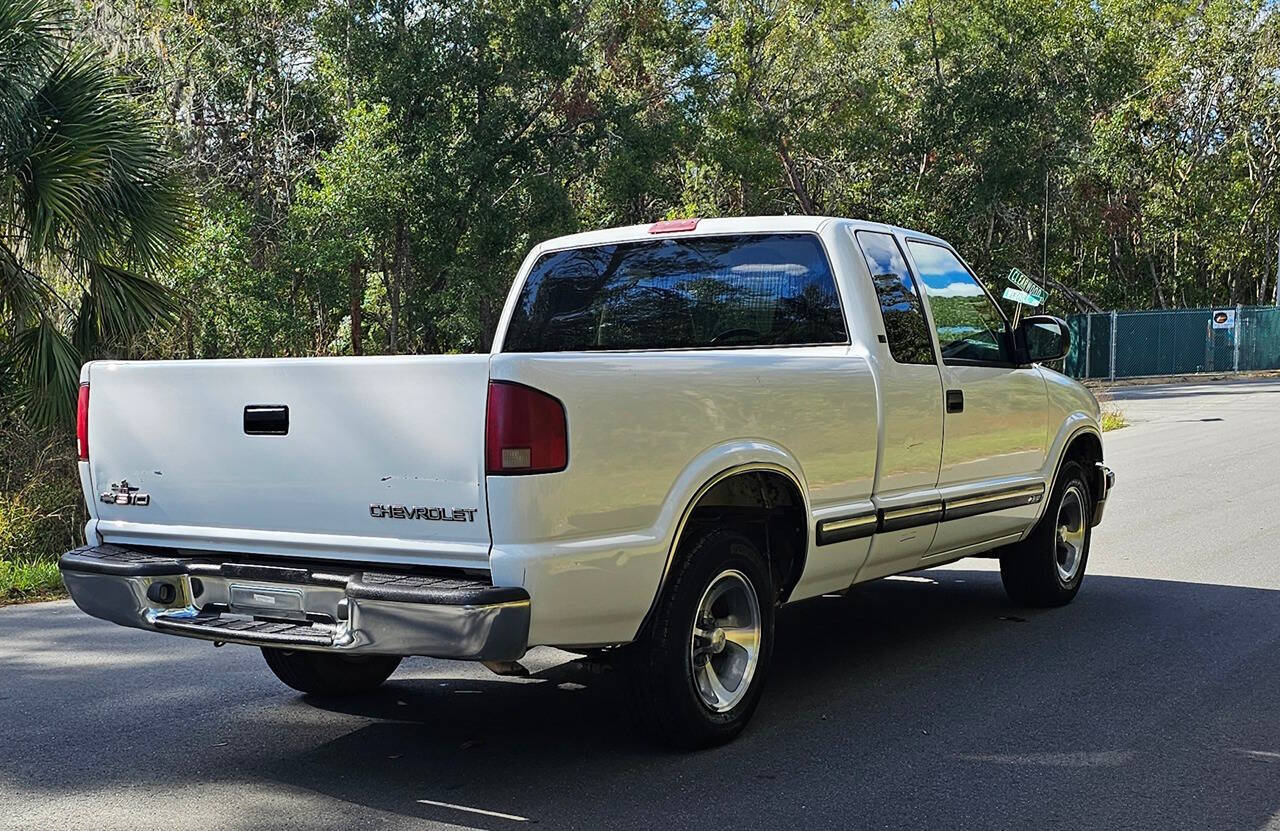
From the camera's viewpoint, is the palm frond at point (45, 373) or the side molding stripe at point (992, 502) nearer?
the side molding stripe at point (992, 502)

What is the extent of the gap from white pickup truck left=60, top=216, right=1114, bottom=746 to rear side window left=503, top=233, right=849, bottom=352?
11 mm

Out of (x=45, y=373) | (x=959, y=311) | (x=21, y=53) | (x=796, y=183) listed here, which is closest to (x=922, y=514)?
(x=959, y=311)

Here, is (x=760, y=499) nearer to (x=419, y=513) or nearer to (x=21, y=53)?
(x=419, y=513)

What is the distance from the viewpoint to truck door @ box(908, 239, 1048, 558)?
6.74 metres

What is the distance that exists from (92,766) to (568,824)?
6.62 ft

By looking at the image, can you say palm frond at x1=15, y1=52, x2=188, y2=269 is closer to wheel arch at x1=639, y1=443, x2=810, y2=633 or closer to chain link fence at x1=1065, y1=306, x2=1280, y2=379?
wheel arch at x1=639, y1=443, x2=810, y2=633

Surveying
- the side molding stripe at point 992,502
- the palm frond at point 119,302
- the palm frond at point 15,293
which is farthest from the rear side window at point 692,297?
the palm frond at point 15,293

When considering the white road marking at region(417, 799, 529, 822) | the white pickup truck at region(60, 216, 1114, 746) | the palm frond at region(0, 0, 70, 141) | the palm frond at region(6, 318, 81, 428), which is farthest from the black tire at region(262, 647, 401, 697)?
the palm frond at region(0, 0, 70, 141)

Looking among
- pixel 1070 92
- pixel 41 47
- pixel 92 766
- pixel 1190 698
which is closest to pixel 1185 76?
pixel 1070 92

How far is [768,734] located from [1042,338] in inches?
126

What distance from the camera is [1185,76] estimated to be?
41.2 meters

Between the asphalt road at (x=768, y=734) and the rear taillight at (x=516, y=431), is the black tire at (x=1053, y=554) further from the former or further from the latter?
the rear taillight at (x=516, y=431)

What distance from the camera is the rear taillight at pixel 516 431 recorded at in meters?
4.38

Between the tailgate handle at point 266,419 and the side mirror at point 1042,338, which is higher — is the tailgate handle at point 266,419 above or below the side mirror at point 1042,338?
below
